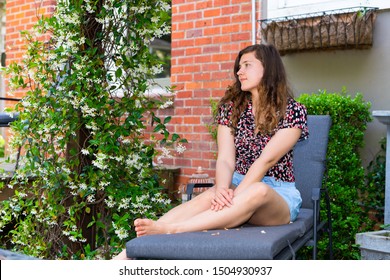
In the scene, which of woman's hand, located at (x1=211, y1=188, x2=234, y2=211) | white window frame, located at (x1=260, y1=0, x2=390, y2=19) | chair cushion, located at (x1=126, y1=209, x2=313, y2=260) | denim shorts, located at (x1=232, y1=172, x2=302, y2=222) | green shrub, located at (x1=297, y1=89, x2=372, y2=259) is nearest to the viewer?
chair cushion, located at (x1=126, y1=209, x2=313, y2=260)

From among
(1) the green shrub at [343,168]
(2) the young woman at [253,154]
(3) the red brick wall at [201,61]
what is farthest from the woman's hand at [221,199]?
(3) the red brick wall at [201,61]

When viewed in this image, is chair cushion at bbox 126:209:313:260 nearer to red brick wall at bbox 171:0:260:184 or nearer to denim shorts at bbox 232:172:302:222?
denim shorts at bbox 232:172:302:222

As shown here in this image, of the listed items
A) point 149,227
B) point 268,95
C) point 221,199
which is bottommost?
point 149,227

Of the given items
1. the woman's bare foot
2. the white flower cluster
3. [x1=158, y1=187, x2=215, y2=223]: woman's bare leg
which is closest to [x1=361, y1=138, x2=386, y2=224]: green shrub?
[x1=158, y1=187, x2=215, y2=223]: woman's bare leg

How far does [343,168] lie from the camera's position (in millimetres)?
4438

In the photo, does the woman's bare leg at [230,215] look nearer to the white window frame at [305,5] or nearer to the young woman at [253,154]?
the young woman at [253,154]

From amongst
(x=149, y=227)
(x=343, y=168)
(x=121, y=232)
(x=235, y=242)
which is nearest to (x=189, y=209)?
(x=149, y=227)

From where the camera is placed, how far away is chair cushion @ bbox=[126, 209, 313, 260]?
269cm

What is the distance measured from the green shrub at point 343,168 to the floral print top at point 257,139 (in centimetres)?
89

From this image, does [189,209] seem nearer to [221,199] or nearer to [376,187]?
[221,199]

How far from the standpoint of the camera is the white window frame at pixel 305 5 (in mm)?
4645

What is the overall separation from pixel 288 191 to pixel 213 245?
78 centimetres

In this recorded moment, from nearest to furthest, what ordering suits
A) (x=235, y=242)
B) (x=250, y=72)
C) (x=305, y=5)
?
(x=235, y=242) < (x=250, y=72) < (x=305, y=5)

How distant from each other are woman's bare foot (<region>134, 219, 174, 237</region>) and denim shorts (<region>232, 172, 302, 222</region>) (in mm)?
602
